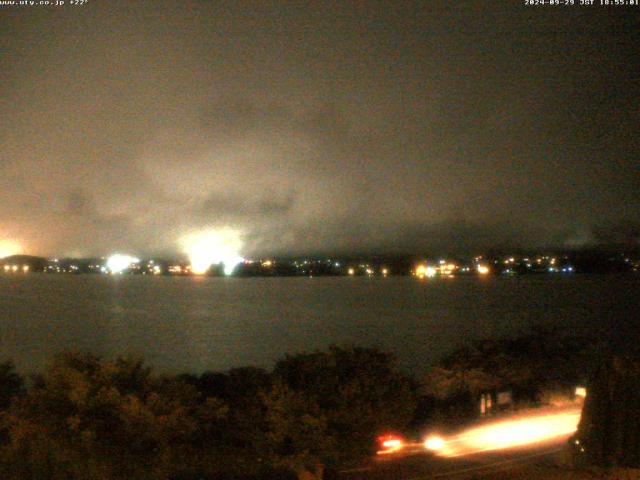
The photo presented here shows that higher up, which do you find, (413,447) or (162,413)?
(162,413)

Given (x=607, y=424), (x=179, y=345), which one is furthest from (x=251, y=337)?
(x=607, y=424)

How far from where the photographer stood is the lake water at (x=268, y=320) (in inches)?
2158

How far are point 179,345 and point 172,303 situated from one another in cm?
3761

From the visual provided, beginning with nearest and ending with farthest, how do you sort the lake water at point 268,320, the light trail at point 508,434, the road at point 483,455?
the road at point 483,455
the light trail at point 508,434
the lake water at point 268,320

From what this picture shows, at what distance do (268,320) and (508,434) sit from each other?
198 feet

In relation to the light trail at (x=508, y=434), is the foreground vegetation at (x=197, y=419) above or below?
above

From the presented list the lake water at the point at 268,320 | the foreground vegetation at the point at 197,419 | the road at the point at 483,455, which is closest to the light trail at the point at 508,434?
the road at the point at 483,455

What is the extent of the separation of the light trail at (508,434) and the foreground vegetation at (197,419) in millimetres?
1573

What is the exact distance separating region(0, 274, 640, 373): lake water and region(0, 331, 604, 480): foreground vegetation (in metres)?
25.1

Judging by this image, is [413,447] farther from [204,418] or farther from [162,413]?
[162,413]

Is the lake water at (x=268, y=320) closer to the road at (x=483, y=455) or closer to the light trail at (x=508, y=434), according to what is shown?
the light trail at (x=508, y=434)

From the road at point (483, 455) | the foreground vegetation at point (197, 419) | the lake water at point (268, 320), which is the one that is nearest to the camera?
the foreground vegetation at point (197, 419)

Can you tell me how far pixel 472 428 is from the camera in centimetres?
1622

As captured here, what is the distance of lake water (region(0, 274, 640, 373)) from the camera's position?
2158 inches
